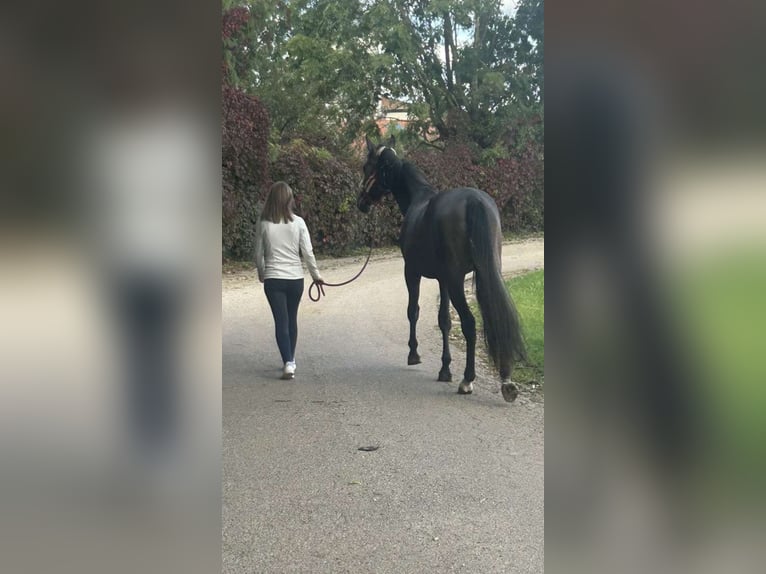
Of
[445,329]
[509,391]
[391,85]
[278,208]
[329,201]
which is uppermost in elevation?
[391,85]

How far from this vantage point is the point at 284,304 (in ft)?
15.7

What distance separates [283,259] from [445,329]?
3.94ft

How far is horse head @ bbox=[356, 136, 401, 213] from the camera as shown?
4895mm

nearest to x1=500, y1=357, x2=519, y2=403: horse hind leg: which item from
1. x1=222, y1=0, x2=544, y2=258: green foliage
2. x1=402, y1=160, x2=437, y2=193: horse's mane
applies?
x1=402, y1=160, x2=437, y2=193: horse's mane

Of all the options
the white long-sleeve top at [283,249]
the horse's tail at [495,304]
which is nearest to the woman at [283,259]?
the white long-sleeve top at [283,249]

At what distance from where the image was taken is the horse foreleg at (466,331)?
4.51m

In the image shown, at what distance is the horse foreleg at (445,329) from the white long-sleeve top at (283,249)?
0.92 metres

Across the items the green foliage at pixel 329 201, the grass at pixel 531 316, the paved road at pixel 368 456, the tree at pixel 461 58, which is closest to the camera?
the paved road at pixel 368 456
